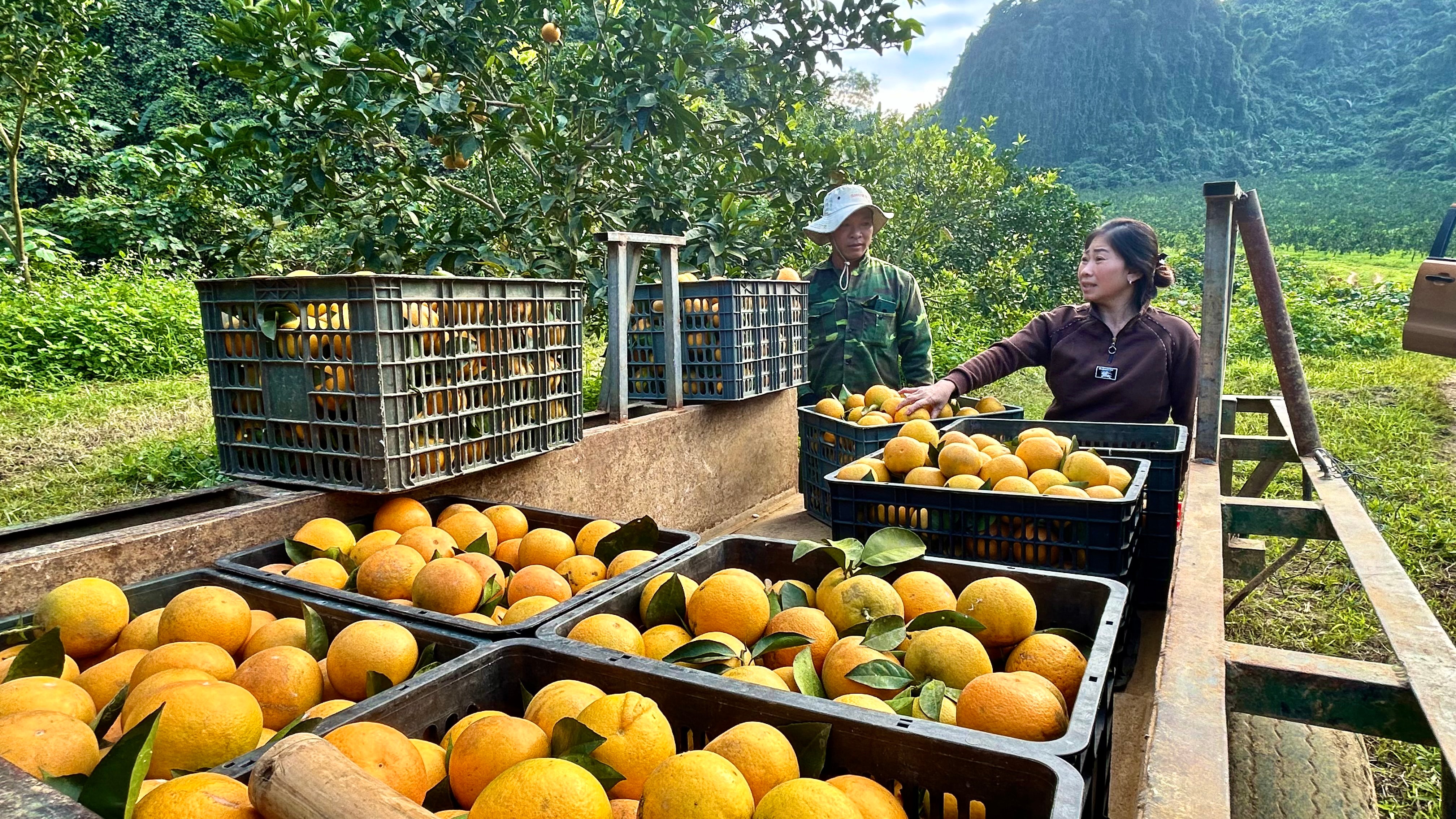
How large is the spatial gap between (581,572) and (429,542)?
15.0 inches

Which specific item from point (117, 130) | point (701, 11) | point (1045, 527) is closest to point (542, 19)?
point (701, 11)

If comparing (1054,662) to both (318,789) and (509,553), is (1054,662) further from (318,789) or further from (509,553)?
(509,553)

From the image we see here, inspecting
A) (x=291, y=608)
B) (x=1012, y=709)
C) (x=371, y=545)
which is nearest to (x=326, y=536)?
(x=371, y=545)

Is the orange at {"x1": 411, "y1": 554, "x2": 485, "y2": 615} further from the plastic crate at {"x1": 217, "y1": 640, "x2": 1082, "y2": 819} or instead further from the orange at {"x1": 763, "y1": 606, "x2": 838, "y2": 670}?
the orange at {"x1": 763, "y1": 606, "x2": 838, "y2": 670}

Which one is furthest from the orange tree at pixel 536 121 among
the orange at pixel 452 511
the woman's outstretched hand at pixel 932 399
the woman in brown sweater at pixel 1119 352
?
the orange at pixel 452 511

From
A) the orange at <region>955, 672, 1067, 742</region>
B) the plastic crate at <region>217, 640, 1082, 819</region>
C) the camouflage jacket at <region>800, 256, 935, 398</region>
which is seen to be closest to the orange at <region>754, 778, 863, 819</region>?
the plastic crate at <region>217, 640, 1082, 819</region>

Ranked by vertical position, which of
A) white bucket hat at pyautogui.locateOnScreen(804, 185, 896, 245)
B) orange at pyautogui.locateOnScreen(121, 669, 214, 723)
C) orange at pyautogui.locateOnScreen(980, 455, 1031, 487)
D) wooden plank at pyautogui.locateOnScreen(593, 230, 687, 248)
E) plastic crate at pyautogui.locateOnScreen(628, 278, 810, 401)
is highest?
white bucket hat at pyautogui.locateOnScreen(804, 185, 896, 245)

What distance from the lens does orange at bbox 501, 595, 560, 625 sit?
5.36 feet

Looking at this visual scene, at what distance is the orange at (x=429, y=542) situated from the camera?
6.53 ft

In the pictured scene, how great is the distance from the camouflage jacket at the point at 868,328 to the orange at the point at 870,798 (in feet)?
12.5

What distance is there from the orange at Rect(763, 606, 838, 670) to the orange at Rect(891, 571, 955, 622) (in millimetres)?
155

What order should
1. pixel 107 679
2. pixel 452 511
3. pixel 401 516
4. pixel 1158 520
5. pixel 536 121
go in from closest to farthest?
pixel 107 679 < pixel 401 516 < pixel 452 511 < pixel 1158 520 < pixel 536 121

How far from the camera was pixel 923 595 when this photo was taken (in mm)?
1654

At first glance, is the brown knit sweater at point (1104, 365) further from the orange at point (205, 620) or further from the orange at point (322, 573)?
the orange at point (205, 620)
